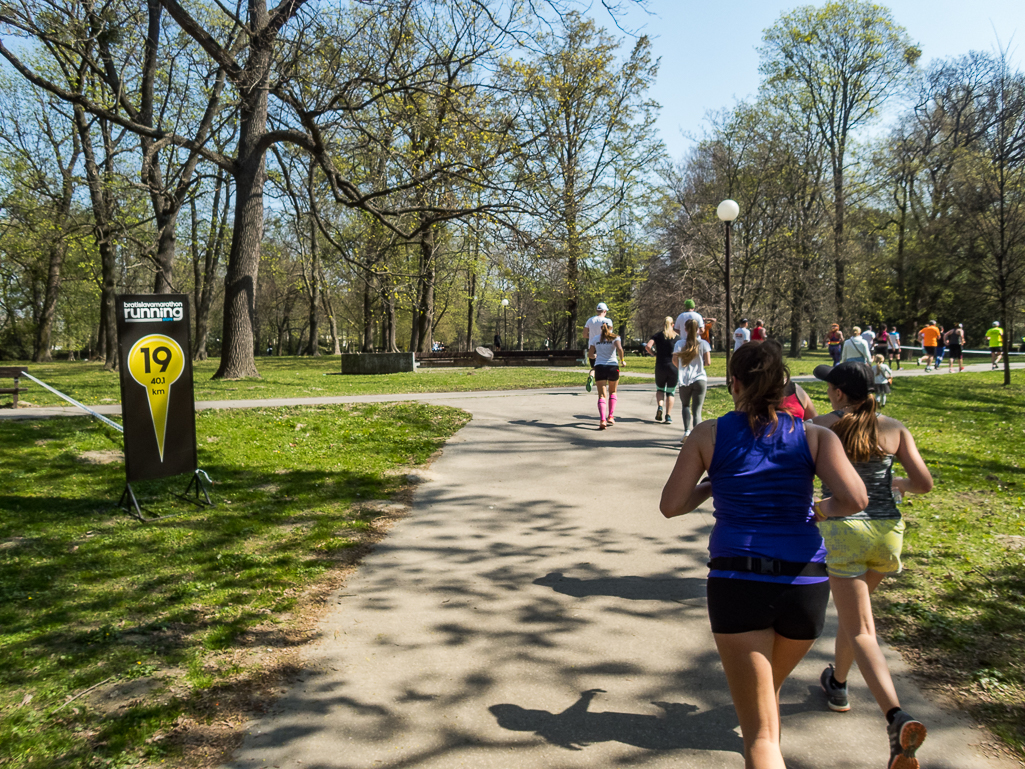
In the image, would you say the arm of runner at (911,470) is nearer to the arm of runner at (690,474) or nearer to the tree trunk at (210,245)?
the arm of runner at (690,474)

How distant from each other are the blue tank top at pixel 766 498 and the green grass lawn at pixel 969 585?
1748 mm

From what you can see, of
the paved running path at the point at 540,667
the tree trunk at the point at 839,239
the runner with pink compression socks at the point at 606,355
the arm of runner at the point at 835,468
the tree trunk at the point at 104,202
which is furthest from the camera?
the tree trunk at the point at 839,239

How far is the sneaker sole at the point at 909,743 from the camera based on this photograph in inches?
99.8

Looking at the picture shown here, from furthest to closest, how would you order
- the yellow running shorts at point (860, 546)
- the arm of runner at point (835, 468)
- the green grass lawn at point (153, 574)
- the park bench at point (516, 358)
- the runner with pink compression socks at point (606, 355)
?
the park bench at point (516, 358) → the runner with pink compression socks at point (606, 355) → the green grass lawn at point (153, 574) → the yellow running shorts at point (860, 546) → the arm of runner at point (835, 468)

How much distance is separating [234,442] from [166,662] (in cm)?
635

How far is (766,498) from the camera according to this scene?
2.42 meters

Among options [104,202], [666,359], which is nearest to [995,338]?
[666,359]

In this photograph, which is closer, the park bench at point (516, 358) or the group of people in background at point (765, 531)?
the group of people in background at point (765, 531)

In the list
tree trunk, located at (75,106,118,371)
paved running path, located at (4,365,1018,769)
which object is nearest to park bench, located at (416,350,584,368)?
tree trunk, located at (75,106,118,371)

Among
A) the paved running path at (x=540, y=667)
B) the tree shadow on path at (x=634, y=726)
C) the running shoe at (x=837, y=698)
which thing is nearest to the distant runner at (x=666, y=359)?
the paved running path at (x=540, y=667)

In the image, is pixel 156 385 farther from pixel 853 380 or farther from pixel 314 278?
pixel 314 278

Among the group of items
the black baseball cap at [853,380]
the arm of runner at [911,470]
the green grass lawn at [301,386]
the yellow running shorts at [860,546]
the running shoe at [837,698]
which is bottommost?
the running shoe at [837,698]

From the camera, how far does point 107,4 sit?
458 inches

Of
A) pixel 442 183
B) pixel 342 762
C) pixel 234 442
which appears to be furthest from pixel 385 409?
pixel 342 762
